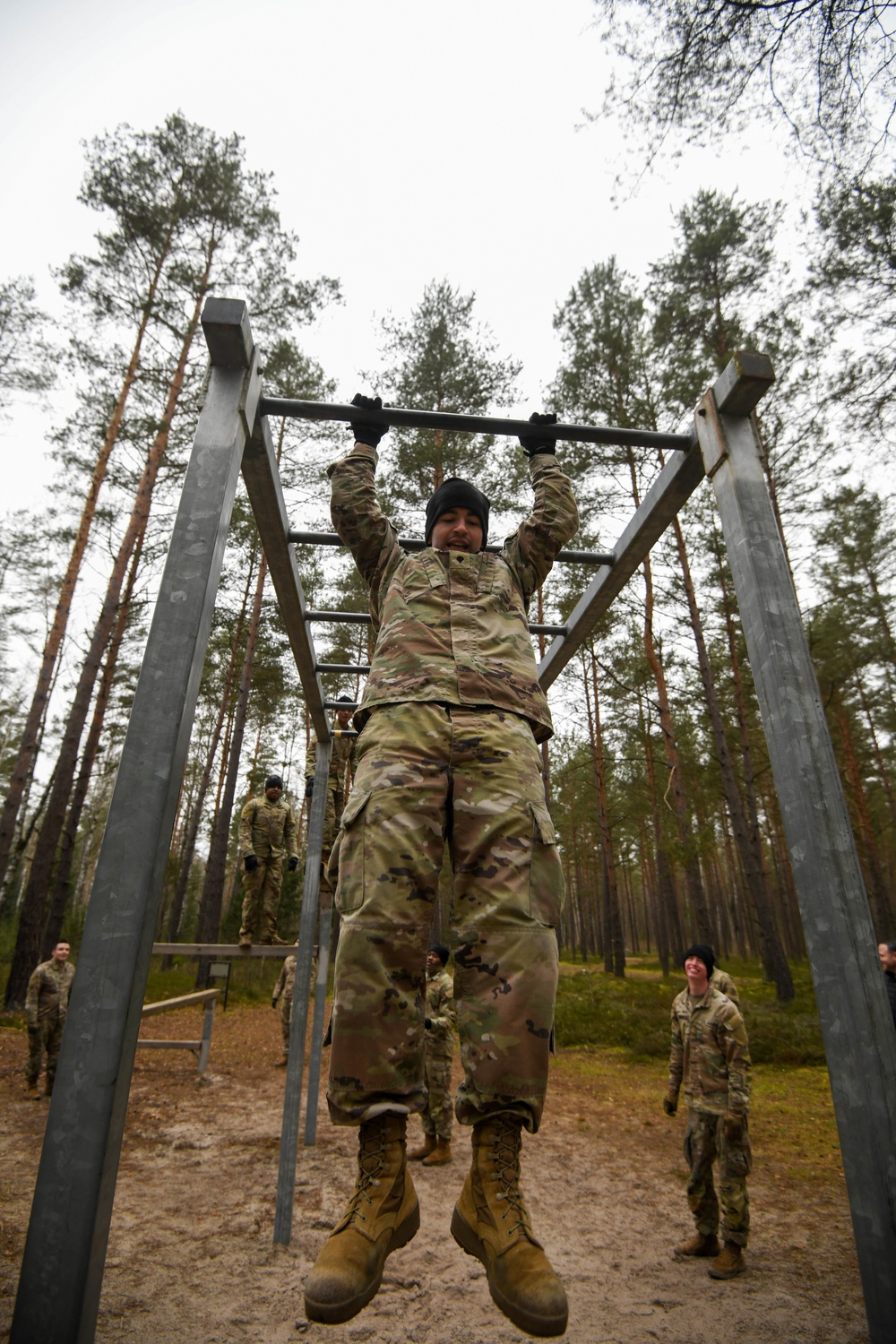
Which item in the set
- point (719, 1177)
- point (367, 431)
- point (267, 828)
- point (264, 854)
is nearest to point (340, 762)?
point (267, 828)

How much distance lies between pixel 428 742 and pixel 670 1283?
13.2ft

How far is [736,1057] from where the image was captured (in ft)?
14.2

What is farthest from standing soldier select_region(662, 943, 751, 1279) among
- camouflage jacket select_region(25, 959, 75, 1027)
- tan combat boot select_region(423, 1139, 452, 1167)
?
camouflage jacket select_region(25, 959, 75, 1027)

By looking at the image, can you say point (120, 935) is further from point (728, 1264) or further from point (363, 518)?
point (728, 1264)

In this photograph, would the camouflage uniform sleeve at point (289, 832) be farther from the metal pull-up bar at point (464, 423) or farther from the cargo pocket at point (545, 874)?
the cargo pocket at point (545, 874)

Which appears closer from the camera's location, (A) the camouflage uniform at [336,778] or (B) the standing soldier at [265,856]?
(A) the camouflage uniform at [336,778]

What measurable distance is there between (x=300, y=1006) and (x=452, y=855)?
3.49 m

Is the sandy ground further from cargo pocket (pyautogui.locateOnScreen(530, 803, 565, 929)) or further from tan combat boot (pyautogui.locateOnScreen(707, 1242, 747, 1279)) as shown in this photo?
cargo pocket (pyautogui.locateOnScreen(530, 803, 565, 929))

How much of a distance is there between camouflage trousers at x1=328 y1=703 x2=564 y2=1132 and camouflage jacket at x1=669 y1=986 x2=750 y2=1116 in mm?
3553

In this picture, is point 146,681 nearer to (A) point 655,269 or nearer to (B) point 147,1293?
(B) point 147,1293

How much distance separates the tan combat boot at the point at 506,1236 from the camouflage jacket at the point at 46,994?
7907 mm

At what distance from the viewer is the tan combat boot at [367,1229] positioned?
45.5 inches

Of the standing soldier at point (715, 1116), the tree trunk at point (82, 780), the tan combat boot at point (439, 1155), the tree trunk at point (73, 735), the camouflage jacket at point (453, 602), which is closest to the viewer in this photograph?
the camouflage jacket at point (453, 602)

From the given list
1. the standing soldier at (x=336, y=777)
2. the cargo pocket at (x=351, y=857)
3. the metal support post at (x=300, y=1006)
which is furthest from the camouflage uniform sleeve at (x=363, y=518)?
the standing soldier at (x=336, y=777)
